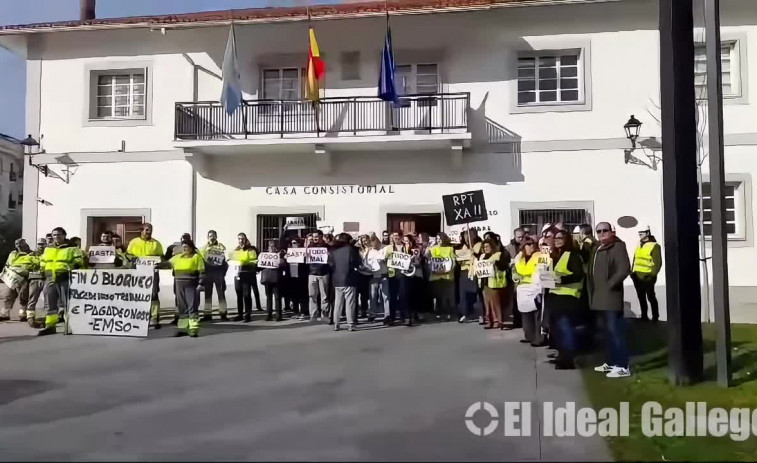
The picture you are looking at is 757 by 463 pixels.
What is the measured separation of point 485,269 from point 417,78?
7.75 meters

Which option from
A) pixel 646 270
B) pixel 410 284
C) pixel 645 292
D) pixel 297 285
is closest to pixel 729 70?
pixel 646 270

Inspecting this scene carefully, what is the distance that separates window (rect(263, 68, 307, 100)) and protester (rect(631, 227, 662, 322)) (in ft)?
32.1

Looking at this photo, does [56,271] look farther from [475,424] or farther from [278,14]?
[278,14]

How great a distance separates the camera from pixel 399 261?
41.0ft

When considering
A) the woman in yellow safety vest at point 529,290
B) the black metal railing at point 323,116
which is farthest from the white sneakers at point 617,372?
the black metal railing at point 323,116

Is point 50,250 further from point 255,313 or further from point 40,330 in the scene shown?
point 255,313

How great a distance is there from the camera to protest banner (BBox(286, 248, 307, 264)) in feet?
42.3

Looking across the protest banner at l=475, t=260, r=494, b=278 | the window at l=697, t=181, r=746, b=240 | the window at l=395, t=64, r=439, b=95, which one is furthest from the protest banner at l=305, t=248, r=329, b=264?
the window at l=697, t=181, r=746, b=240

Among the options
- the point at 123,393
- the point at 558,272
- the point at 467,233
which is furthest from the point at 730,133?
the point at 123,393

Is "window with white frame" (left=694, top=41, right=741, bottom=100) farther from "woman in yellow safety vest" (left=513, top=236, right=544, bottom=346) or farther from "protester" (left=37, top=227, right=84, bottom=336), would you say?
"protester" (left=37, top=227, right=84, bottom=336)

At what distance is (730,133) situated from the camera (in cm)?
1638

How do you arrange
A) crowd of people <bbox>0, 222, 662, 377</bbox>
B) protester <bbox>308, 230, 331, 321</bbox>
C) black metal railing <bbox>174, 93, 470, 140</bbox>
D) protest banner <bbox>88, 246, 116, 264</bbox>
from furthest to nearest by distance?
black metal railing <bbox>174, 93, 470, 140</bbox>
protester <bbox>308, 230, 331, 321</bbox>
protest banner <bbox>88, 246, 116, 264</bbox>
crowd of people <bbox>0, 222, 662, 377</bbox>

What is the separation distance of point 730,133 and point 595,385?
11565mm

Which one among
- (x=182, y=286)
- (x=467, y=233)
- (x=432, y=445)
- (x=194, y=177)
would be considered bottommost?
(x=432, y=445)
